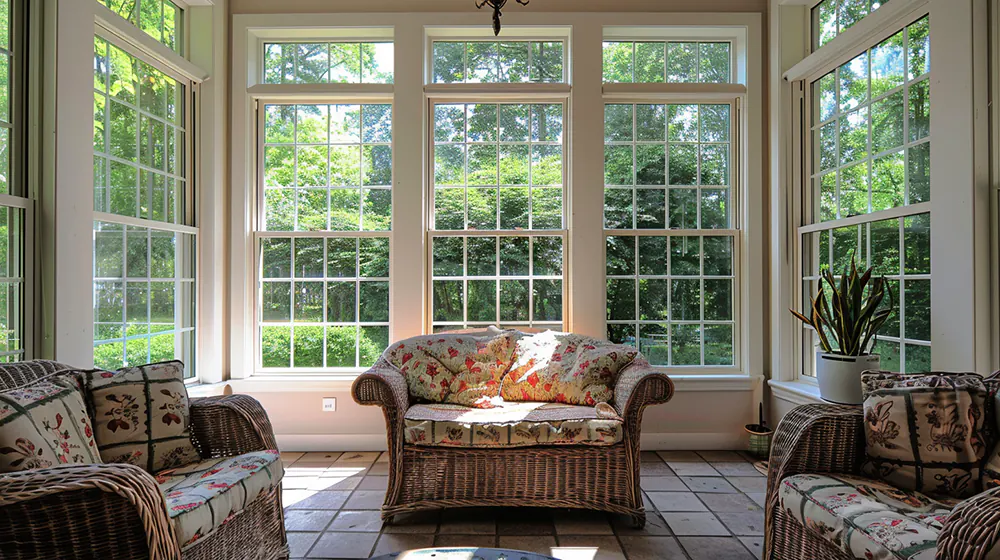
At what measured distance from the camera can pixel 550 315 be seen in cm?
383

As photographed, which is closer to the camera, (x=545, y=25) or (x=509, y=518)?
(x=509, y=518)

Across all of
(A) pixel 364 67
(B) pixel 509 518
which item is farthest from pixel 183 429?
(A) pixel 364 67

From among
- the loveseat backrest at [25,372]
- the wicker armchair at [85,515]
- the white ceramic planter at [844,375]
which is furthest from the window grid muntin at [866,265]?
the loveseat backrest at [25,372]

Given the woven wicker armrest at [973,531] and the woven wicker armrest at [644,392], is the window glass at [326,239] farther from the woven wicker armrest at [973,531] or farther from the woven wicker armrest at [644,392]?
the woven wicker armrest at [973,531]

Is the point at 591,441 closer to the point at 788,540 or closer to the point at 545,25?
the point at 788,540

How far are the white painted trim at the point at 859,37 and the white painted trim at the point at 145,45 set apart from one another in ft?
13.9

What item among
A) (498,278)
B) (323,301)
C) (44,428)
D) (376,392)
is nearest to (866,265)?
(498,278)

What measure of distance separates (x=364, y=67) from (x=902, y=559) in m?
4.05

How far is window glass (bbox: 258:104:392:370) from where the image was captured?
3.86 m

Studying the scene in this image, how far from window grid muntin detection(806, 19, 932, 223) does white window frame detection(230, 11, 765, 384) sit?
1.15ft

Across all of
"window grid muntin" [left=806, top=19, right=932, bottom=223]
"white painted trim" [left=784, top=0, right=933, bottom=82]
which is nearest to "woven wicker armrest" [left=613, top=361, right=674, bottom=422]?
"window grid muntin" [left=806, top=19, right=932, bottom=223]

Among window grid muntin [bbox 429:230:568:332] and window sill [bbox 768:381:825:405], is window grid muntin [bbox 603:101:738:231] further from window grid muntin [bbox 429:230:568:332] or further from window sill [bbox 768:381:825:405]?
window sill [bbox 768:381:825:405]

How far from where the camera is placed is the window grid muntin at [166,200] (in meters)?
2.96

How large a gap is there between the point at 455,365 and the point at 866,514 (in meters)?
2.09
